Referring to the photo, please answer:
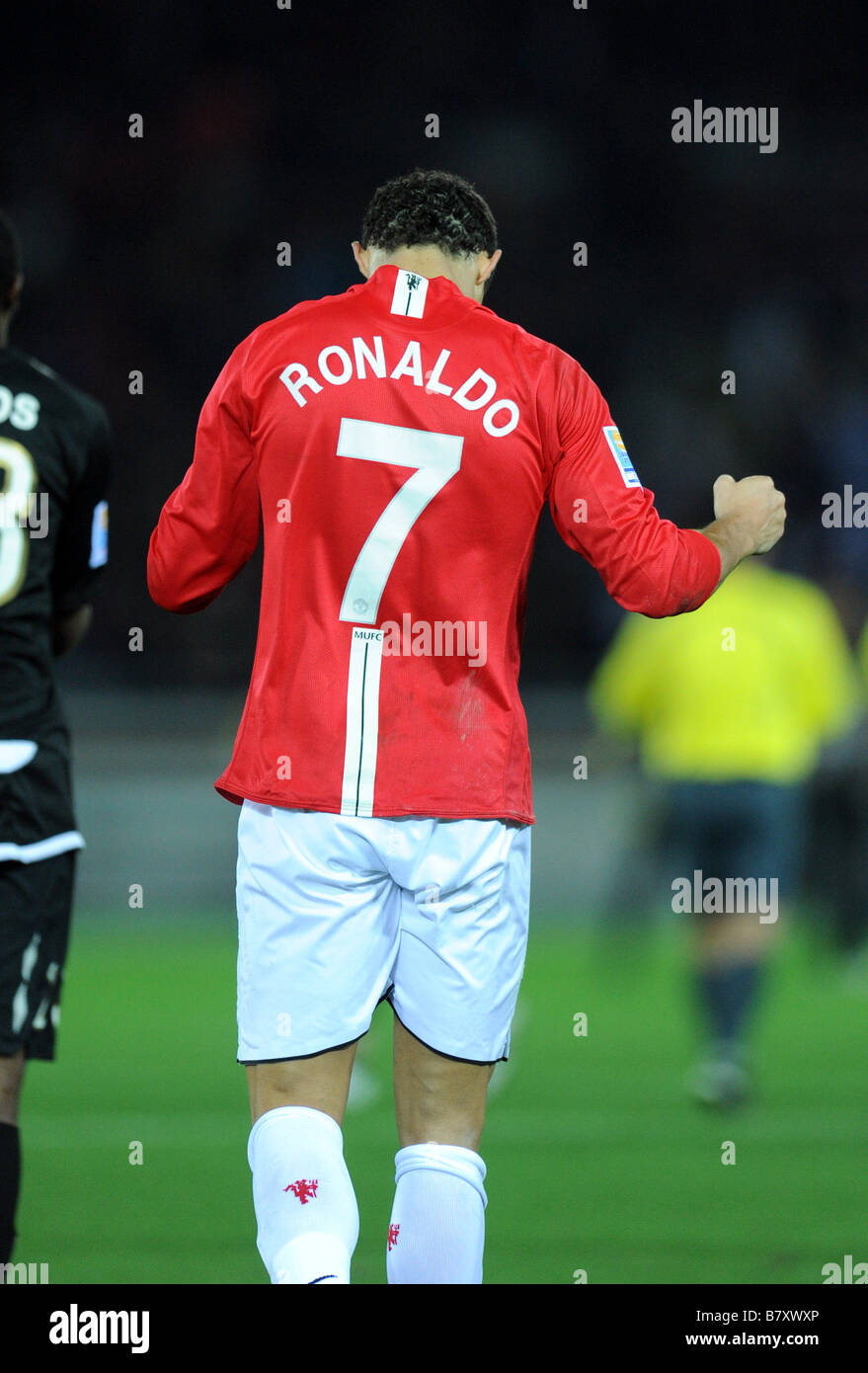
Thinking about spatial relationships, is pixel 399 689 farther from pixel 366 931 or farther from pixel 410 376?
pixel 410 376

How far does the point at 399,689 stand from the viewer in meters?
2.93

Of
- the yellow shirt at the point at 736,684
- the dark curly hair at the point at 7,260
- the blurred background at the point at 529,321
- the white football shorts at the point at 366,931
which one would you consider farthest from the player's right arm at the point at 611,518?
the blurred background at the point at 529,321

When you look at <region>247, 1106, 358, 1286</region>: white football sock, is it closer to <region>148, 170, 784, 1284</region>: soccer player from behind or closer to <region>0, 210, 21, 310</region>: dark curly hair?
<region>148, 170, 784, 1284</region>: soccer player from behind

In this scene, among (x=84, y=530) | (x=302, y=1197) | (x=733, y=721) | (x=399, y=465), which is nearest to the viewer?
(x=302, y=1197)

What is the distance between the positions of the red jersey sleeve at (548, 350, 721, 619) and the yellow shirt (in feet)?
13.8

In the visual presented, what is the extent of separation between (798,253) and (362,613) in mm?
12656

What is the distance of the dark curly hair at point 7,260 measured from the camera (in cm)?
329

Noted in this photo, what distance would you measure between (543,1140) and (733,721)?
1.91 m

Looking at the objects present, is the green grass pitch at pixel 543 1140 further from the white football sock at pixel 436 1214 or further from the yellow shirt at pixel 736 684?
the white football sock at pixel 436 1214

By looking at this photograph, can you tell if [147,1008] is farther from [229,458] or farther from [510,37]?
[510,37]

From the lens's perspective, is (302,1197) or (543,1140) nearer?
(302,1197)

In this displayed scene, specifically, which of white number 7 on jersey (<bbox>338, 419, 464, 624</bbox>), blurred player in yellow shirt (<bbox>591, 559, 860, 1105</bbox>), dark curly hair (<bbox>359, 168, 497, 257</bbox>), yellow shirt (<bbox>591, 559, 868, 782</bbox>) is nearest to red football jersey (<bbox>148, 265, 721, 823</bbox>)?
white number 7 on jersey (<bbox>338, 419, 464, 624</bbox>)

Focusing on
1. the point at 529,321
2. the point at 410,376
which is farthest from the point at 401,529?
the point at 529,321

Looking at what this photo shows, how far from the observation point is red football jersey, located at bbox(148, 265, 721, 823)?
2893 millimetres
